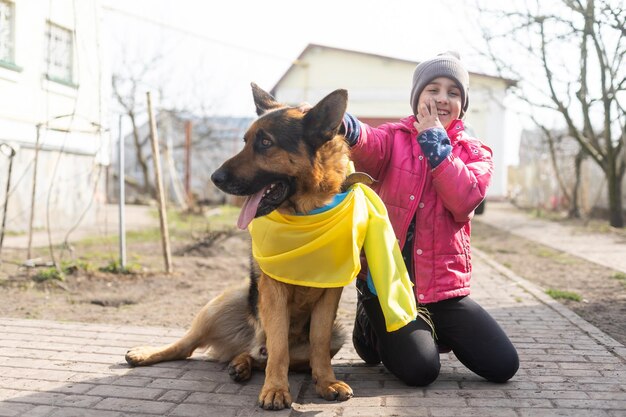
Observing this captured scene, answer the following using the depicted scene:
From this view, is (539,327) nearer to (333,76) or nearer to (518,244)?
(518,244)

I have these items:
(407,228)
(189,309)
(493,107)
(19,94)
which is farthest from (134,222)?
(493,107)

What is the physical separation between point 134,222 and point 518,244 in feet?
29.1

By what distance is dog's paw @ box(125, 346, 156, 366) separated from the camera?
13.6ft

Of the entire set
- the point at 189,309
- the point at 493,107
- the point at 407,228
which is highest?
the point at 493,107

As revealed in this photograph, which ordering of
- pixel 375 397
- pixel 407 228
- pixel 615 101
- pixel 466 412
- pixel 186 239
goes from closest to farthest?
1. pixel 466 412
2. pixel 375 397
3. pixel 407 228
4. pixel 186 239
5. pixel 615 101

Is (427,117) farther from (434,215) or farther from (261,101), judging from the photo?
(261,101)

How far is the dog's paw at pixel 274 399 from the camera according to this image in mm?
3338

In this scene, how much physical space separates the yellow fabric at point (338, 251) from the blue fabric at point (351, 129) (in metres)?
0.35

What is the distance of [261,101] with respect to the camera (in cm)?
398

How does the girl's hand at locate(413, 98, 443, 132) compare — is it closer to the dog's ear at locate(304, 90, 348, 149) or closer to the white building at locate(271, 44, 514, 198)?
the dog's ear at locate(304, 90, 348, 149)

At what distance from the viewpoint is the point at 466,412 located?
3363mm

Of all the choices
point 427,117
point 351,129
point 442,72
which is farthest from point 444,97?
point 351,129

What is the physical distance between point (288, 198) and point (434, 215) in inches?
38.3

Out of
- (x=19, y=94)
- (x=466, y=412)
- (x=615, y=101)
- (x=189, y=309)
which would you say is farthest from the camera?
(x=615, y=101)
